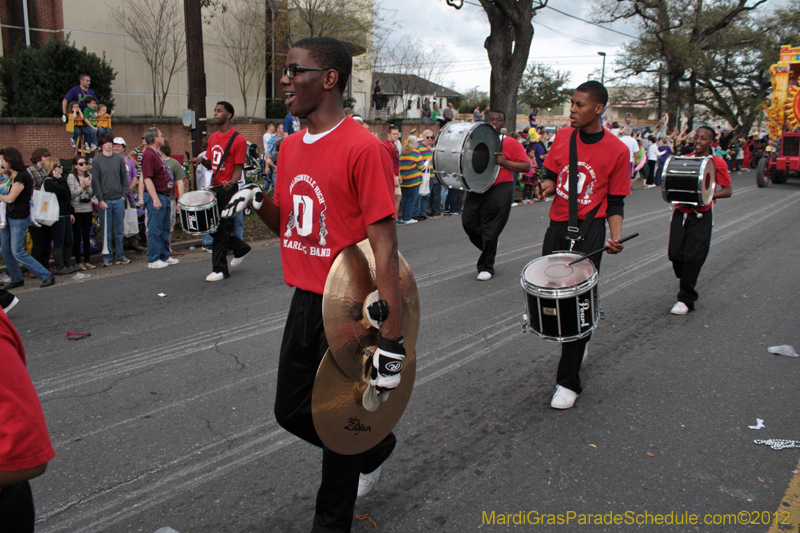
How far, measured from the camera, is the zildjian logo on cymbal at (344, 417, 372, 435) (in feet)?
8.04

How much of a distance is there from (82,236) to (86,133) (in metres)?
6.86

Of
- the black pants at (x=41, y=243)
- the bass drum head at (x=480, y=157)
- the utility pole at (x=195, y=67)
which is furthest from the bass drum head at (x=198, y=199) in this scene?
the utility pole at (x=195, y=67)

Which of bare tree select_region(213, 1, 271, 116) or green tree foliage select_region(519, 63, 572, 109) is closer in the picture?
bare tree select_region(213, 1, 271, 116)

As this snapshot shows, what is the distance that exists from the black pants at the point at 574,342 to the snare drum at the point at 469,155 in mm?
3075

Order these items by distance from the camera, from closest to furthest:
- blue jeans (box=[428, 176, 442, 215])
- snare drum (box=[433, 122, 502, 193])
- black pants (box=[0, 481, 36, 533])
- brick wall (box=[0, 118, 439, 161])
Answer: black pants (box=[0, 481, 36, 533]), snare drum (box=[433, 122, 502, 193]), blue jeans (box=[428, 176, 442, 215]), brick wall (box=[0, 118, 439, 161])

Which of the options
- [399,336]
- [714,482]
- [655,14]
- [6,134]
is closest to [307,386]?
[399,336]

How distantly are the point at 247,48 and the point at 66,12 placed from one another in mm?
6608

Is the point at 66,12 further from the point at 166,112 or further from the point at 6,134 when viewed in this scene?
the point at 6,134

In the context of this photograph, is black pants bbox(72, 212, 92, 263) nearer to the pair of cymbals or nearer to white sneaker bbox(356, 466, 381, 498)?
white sneaker bbox(356, 466, 381, 498)

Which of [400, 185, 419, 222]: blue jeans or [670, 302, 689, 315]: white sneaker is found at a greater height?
[400, 185, 419, 222]: blue jeans

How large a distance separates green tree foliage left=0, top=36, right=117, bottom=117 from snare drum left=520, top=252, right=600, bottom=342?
17613mm

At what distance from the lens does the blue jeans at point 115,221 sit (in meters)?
8.76

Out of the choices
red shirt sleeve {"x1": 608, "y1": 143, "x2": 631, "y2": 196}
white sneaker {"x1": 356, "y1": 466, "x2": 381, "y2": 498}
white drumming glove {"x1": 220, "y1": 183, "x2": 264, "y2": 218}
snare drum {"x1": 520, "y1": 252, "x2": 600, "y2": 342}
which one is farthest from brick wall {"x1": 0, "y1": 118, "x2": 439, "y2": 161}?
white sneaker {"x1": 356, "y1": 466, "x2": 381, "y2": 498}

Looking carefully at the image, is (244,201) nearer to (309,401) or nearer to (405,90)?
(309,401)
